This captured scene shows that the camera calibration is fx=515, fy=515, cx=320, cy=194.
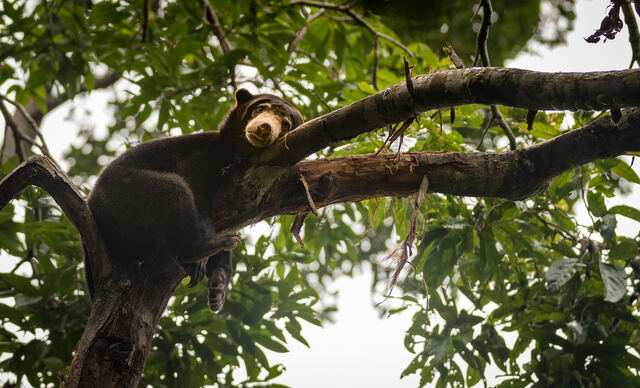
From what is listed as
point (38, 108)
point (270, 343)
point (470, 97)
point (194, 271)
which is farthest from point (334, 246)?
point (38, 108)

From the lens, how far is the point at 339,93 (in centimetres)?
568

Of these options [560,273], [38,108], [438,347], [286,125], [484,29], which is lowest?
[438,347]

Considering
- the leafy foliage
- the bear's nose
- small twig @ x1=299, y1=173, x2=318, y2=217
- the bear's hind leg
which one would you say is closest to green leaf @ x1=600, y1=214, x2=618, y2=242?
the leafy foliage

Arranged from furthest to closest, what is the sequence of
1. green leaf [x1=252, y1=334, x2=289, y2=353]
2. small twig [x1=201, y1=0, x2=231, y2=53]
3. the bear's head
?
1. small twig [x1=201, y1=0, x2=231, y2=53]
2. green leaf [x1=252, y1=334, x2=289, y2=353]
3. the bear's head

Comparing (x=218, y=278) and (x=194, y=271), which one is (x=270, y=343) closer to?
(x=218, y=278)

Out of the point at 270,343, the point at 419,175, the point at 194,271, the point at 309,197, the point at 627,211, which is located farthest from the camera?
the point at 270,343

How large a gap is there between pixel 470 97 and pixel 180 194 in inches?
74.4

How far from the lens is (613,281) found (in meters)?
3.49

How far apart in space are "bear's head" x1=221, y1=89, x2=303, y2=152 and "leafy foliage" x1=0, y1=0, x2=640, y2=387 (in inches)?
21.6

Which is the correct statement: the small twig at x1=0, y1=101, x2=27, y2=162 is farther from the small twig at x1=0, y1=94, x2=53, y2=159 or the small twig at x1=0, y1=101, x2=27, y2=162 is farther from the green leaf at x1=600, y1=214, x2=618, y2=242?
the green leaf at x1=600, y1=214, x2=618, y2=242

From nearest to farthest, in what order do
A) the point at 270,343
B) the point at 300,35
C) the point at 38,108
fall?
the point at 270,343
the point at 300,35
the point at 38,108

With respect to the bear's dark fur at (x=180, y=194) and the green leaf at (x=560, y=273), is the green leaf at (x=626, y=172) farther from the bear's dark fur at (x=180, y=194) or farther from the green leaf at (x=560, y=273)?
the bear's dark fur at (x=180, y=194)

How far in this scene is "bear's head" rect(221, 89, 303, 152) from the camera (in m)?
3.32

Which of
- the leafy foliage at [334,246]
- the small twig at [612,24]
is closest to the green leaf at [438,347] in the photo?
the leafy foliage at [334,246]
